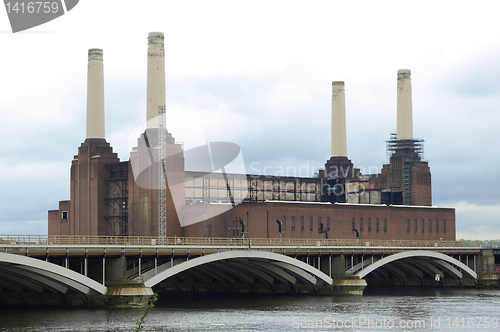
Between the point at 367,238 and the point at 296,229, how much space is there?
1346cm

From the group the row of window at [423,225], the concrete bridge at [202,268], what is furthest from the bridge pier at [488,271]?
the row of window at [423,225]

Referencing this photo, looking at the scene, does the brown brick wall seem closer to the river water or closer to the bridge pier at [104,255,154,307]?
the river water

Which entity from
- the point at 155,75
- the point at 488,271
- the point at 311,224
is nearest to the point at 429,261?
the point at 488,271

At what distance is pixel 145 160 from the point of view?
358 feet

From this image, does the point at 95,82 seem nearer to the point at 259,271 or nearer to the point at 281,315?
the point at 259,271

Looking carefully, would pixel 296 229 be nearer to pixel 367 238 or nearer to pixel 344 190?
pixel 367 238

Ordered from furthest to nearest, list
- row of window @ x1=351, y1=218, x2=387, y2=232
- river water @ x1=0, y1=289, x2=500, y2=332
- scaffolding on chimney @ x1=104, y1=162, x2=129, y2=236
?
row of window @ x1=351, y1=218, x2=387, y2=232
scaffolding on chimney @ x1=104, y1=162, x2=129, y2=236
river water @ x1=0, y1=289, x2=500, y2=332

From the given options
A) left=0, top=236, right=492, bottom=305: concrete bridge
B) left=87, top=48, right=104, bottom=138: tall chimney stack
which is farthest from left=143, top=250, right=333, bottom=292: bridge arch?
left=87, top=48, right=104, bottom=138: tall chimney stack

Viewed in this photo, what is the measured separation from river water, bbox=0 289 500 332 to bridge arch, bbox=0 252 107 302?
6.39 feet

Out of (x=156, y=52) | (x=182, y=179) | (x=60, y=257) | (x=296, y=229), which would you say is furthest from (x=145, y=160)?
(x=60, y=257)

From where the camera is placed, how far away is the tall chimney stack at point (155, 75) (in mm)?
108250

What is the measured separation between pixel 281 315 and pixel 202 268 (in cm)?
2392

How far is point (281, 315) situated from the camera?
228 feet

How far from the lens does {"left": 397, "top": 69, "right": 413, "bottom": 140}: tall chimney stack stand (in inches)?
5315
